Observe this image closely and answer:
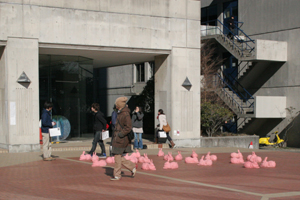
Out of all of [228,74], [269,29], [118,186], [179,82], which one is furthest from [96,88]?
[118,186]

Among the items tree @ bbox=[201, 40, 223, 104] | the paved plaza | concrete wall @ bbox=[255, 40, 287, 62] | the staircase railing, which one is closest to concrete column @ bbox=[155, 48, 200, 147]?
the paved plaza

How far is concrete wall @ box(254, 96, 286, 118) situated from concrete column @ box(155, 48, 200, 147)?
6.58m

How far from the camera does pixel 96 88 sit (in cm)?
3462

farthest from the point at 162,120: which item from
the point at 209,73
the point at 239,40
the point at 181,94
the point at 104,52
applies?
the point at 239,40

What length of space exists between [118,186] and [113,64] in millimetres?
14051

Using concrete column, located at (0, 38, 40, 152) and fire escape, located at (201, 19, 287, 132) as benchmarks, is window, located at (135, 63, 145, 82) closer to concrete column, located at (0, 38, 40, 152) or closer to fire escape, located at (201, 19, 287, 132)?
fire escape, located at (201, 19, 287, 132)

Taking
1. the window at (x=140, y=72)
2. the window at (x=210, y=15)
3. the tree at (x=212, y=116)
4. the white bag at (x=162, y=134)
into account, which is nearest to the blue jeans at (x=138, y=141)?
the white bag at (x=162, y=134)

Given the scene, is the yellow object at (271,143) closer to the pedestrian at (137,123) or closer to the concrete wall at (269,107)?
the concrete wall at (269,107)

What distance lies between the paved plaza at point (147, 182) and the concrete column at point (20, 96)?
7.24 feet

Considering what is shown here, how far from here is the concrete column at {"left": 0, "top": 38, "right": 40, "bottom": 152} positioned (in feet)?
47.2

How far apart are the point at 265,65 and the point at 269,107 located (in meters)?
3.62

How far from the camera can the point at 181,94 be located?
1747 cm

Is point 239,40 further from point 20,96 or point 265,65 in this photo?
point 20,96

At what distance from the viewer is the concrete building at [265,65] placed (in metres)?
23.7
